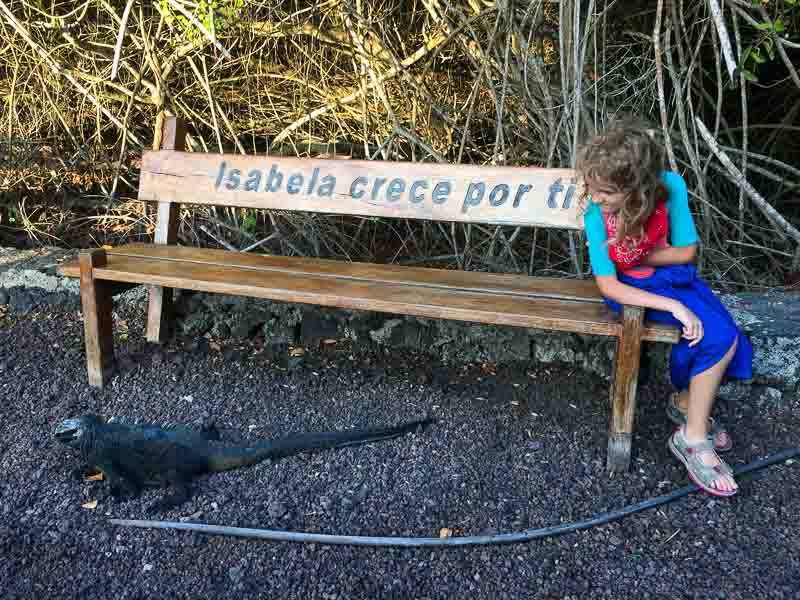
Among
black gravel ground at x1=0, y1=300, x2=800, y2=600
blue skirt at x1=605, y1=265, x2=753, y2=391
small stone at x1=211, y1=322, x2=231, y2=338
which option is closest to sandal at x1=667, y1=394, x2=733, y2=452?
black gravel ground at x1=0, y1=300, x2=800, y2=600

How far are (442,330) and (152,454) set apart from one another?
142 centimetres

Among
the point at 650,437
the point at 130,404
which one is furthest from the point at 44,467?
the point at 650,437

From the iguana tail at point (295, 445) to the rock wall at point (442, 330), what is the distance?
2.28ft

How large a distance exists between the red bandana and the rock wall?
0.81 meters

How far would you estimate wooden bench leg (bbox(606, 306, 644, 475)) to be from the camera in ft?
7.39

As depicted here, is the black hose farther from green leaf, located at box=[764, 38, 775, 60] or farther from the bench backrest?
green leaf, located at box=[764, 38, 775, 60]

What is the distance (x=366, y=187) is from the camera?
3033 mm

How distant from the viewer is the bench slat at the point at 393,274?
266cm

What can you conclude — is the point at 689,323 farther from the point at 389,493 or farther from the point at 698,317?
the point at 389,493

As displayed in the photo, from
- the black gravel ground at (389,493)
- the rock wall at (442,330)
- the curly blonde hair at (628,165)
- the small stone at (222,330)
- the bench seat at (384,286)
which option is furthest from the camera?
the small stone at (222,330)

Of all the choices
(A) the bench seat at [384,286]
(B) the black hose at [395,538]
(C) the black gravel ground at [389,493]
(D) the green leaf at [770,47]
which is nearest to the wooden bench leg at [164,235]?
(C) the black gravel ground at [389,493]

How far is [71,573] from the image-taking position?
6.58 ft

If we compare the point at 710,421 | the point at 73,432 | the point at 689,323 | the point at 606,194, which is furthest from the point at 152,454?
the point at 710,421

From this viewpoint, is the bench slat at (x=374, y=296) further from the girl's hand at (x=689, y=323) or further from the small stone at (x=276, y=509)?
the small stone at (x=276, y=509)
